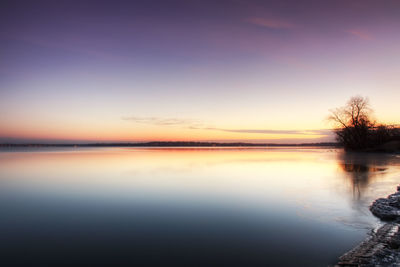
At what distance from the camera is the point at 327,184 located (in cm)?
1209

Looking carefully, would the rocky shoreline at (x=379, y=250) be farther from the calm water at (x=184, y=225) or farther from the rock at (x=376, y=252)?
the calm water at (x=184, y=225)

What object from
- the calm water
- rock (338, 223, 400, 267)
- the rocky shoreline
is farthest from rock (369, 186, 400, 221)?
rock (338, 223, 400, 267)

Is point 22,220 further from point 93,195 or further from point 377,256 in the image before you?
point 377,256

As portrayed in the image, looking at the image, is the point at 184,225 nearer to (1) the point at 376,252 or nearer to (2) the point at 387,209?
(1) the point at 376,252

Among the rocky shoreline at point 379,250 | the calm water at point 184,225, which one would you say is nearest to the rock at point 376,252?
the rocky shoreline at point 379,250

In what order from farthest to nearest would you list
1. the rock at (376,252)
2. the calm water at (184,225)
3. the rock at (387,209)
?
the rock at (387,209) → the calm water at (184,225) → the rock at (376,252)

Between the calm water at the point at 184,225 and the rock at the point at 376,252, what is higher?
the rock at the point at 376,252

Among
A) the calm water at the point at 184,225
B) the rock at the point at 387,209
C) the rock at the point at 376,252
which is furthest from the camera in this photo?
the rock at the point at 387,209

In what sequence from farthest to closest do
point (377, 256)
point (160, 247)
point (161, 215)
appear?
1. point (161, 215)
2. point (160, 247)
3. point (377, 256)

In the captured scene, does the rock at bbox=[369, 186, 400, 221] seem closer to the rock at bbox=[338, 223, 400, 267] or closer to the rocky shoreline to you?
the rocky shoreline

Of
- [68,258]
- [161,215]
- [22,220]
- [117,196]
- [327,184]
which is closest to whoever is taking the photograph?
[68,258]

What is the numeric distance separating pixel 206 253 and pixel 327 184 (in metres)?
9.59

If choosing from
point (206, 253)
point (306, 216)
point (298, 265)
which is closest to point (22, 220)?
point (206, 253)

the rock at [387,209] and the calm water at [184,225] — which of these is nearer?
the calm water at [184,225]
